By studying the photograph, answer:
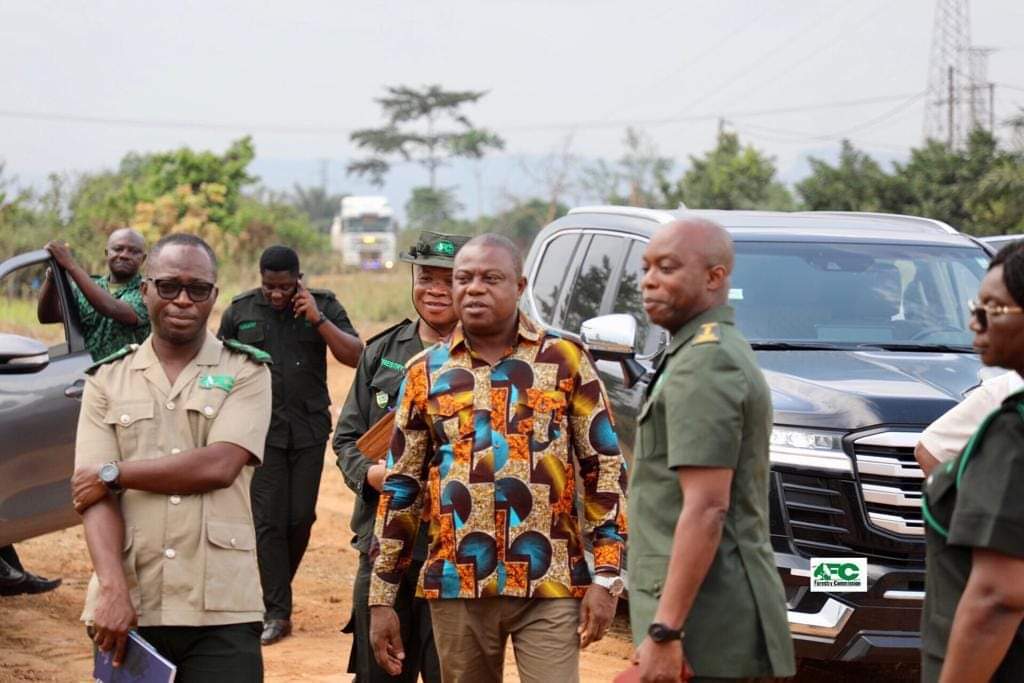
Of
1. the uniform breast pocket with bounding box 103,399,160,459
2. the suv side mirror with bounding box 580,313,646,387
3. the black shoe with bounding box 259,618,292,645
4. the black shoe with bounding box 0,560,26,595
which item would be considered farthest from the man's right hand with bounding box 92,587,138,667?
the black shoe with bounding box 0,560,26,595

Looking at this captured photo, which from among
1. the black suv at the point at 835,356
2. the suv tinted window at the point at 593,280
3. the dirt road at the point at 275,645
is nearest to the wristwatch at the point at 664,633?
the black suv at the point at 835,356

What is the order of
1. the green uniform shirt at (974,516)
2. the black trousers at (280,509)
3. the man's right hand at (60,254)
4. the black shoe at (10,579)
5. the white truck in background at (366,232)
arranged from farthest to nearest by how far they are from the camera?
the white truck in background at (366,232) → the black shoe at (10,579) → the black trousers at (280,509) → the man's right hand at (60,254) → the green uniform shirt at (974,516)

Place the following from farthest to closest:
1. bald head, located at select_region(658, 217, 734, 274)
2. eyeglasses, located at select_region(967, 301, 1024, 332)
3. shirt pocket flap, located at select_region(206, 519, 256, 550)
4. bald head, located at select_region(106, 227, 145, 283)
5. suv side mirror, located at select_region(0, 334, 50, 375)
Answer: bald head, located at select_region(106, 227, 145, 283) → suv side mirror, located at select_region(0, 334, 50, 375) → shirt pocket flap, located at select_region(206, 519, 256, 550) → bald head, located at select_region(658, 217, 734, 274) → eyeglasses, located at select_region(967, 301, 1024, 332)

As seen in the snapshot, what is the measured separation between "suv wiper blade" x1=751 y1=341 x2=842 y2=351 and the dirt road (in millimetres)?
1719

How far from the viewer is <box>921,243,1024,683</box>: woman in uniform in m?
2.96

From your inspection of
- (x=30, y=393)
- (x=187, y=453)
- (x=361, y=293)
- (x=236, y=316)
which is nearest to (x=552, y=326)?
(x=236, y=316)

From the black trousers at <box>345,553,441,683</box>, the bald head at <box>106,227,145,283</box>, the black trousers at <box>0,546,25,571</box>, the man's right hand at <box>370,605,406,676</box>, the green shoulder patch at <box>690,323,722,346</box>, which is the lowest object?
the black trousers at <box>0,546,25,571</box>

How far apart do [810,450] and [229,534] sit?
9.00 feet

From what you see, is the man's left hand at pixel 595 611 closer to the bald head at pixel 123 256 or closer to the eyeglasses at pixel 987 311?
the eyeglasses at pixel 987 311

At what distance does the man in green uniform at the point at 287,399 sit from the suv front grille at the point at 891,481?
2912 millimetres

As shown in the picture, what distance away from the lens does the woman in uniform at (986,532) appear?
296 centimetres

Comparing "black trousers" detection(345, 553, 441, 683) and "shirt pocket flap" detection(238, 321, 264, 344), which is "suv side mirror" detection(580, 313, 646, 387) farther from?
"shirt pocket flap" detection(238, 321, 264, 344)

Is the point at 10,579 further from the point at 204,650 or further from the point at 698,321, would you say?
the point at 698,321

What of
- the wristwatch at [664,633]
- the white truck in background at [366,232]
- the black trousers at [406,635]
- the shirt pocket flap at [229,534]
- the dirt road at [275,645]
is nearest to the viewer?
the wristwatch at [664,633]
